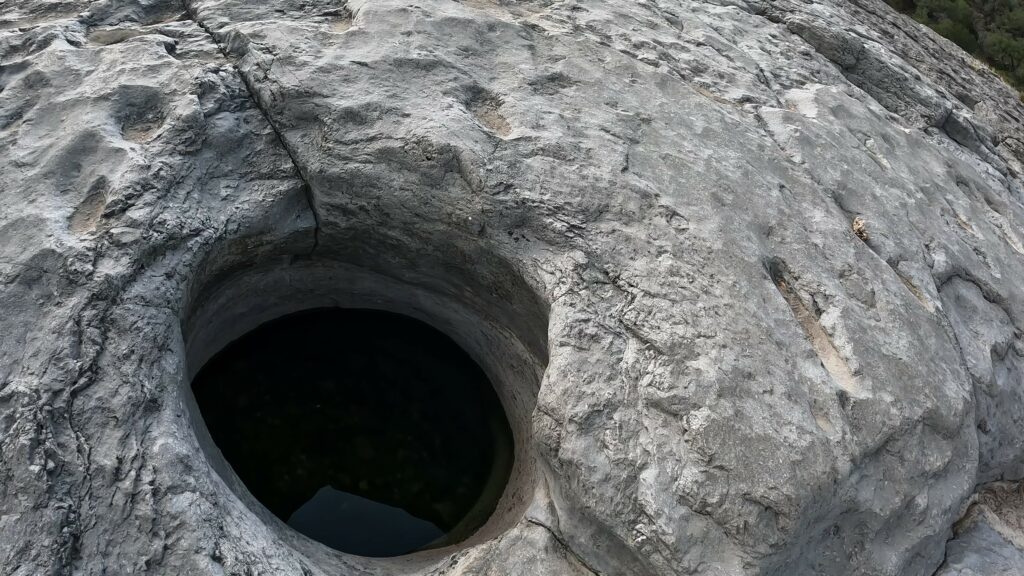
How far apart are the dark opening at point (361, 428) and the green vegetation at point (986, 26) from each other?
45.0 ft

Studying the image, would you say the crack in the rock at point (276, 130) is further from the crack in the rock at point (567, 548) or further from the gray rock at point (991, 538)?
the gray rock at point (991, 538)

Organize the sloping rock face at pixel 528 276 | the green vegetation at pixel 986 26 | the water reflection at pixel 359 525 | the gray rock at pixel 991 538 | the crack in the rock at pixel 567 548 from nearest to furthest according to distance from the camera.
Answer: the sloping rock face at pixel 528 276
the crack in the rock at pixel 567 548
the gray rock at pixel 991 538
the water reflection at pixel 359 525
the green vegetation at pixel 986 26

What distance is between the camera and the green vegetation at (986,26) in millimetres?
13531

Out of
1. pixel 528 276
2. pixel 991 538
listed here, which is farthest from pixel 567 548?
pixel 991 538

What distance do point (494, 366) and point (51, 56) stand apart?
9.95 ft

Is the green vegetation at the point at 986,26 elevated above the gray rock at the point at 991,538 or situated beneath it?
situated beneath

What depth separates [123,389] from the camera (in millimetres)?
2617

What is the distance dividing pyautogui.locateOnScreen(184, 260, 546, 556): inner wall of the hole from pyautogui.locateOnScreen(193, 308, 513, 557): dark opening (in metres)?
0.15

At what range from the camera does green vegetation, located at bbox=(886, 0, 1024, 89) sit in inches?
533

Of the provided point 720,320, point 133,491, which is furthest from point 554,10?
point 133,491

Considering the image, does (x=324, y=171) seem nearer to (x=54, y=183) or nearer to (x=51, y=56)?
(x=54, y=183)

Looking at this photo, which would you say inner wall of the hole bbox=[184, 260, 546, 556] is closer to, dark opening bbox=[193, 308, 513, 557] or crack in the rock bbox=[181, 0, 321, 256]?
dark opening bbox=[193, 308, 513, 557]

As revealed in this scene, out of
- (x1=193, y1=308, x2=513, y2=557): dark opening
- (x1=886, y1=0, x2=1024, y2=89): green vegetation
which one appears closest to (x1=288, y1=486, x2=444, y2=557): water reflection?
(x1=193, y1=308, x2=513, y2=557): dark opening

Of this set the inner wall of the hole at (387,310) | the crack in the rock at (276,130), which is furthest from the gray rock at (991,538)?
the crack in the rock at (276,130)
